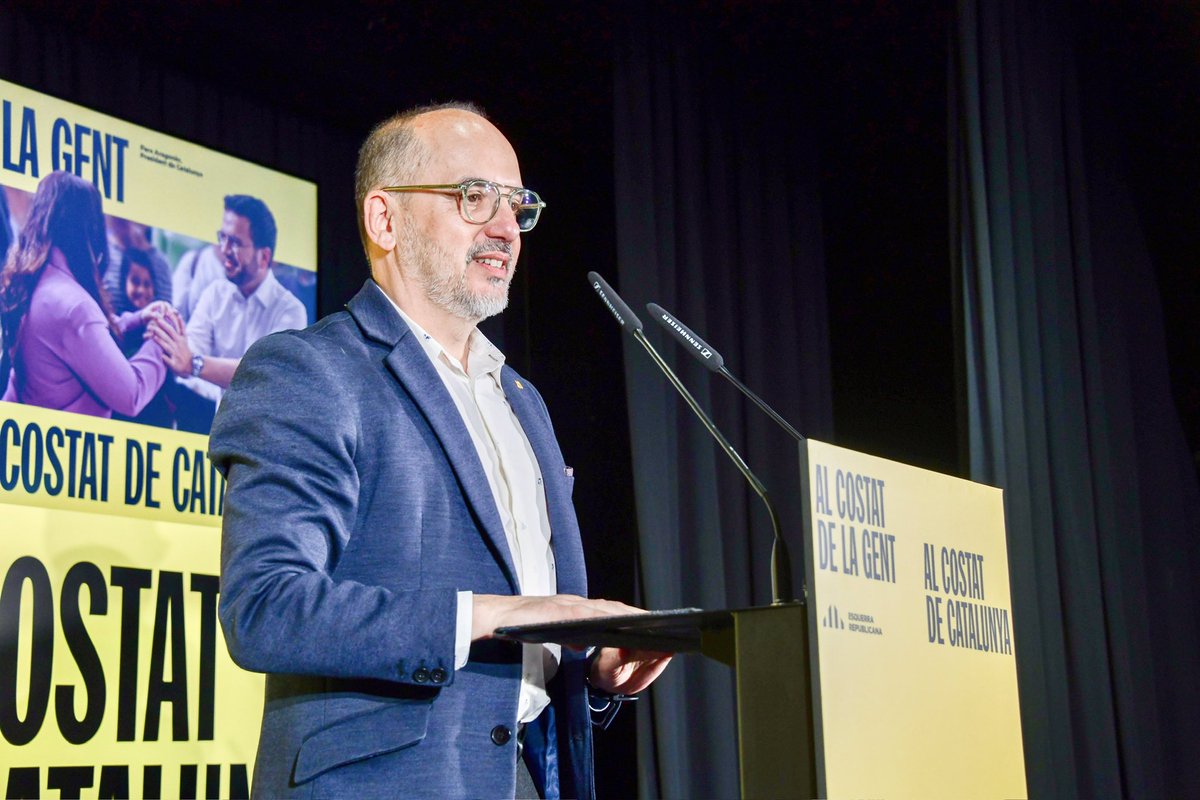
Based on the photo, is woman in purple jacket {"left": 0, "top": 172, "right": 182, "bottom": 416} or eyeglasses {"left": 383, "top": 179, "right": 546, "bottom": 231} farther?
woman in purple jacket {"left": 0, "top": 172, "right": 182, "bottom": 416}

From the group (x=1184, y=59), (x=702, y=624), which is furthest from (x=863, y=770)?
(x=1184, y=59)

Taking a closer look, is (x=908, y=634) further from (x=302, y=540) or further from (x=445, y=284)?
(x=445, y=284)

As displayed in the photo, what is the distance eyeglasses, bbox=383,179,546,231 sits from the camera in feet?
6.56

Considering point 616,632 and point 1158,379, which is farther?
point 1158,379

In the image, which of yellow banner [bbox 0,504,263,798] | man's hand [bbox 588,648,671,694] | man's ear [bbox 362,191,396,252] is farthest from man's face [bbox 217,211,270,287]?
man's hand [bbox 588,648,671,694]

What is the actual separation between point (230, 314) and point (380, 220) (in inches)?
80.2

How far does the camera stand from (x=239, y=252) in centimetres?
402

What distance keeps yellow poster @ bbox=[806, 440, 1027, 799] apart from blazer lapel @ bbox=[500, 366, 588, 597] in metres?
0.48

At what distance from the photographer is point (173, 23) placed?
3953 mm

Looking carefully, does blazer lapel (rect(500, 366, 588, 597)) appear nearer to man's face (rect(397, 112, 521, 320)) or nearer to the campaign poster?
man's face (rect(397, 112, 521, 320))

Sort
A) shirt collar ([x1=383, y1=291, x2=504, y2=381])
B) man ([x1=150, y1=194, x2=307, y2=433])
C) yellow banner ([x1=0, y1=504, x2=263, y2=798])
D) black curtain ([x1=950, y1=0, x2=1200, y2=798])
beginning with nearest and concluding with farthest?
shirt collar ([x1=383, y1=291, x2=504, y2=381]), black curtain ([x1=950, y1=0, x2=1200, y2=798]), yellow banner ([x1=0, y1=504, x2=263, y2=798]), man ([x1=150, y1=194, x2=307, y2=433])

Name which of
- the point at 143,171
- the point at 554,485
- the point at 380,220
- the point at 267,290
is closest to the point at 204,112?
the point at 143,171

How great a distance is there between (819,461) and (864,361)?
3206 millimetres

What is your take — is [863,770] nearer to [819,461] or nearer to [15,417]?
[819,461]
